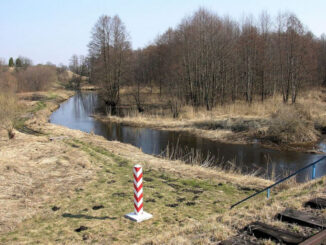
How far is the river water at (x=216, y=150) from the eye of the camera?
15041 millimetres

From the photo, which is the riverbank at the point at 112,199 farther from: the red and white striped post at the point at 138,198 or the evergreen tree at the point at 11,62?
the evergreen tree at the point at 11,62

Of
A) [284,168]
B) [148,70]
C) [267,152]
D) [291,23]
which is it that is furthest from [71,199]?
[148,70]

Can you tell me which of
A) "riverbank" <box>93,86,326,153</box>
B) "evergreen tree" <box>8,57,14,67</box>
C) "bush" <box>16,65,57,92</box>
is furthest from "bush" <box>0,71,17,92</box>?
"evergreen tree" <box>8,57,14,67</box>

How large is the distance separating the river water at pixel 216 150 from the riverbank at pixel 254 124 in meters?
1.04

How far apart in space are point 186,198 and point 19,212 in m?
4.12

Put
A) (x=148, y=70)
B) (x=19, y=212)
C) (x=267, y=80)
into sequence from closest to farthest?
(x=19, y=212), (x=267, y=80), (x=148, y=70)

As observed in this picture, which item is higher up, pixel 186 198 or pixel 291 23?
pixel 291 23

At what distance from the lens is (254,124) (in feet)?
76.9

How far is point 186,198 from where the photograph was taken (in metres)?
8.55

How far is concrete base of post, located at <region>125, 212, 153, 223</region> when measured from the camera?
22.5 feet

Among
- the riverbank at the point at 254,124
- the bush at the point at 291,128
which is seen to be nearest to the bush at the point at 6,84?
the riverbank at the point at 254,124

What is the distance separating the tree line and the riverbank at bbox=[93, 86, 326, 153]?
3304 millimetres

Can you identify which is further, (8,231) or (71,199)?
(71,199)

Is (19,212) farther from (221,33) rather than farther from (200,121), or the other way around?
(221,33)
